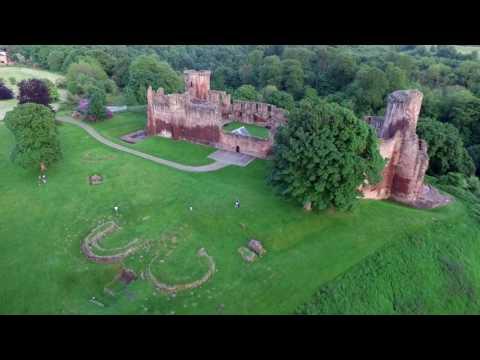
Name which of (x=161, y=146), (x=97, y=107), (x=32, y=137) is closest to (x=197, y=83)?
(x=161, y=146)

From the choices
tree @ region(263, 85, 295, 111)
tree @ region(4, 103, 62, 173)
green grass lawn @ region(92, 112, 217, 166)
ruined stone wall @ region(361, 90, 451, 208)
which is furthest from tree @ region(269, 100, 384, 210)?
tree @ region(263, 85, 295, 111)

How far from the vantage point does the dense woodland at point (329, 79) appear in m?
60.8

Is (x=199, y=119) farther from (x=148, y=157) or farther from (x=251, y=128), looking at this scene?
(x=251, y=128)

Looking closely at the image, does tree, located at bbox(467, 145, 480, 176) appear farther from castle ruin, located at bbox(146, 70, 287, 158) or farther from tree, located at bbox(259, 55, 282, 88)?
tree, located at bbox(259, 55, 282, 88)

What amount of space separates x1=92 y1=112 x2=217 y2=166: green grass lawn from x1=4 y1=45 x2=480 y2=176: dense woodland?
792cm

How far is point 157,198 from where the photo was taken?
38.8 meters

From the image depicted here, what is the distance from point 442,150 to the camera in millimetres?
51375

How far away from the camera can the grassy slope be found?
90.0 ft

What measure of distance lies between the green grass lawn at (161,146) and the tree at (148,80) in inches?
590

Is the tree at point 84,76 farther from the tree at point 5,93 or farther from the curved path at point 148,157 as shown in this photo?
the curved path at point 148,157

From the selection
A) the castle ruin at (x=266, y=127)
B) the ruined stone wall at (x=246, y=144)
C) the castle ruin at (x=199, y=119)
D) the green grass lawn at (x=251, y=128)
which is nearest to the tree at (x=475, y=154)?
the castle ruin at (x=266, y=127)

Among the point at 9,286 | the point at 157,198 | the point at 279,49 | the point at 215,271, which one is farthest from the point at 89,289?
the point at 279,49

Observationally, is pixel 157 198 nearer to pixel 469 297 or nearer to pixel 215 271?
pixel 215 271

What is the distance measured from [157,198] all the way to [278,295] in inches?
724
